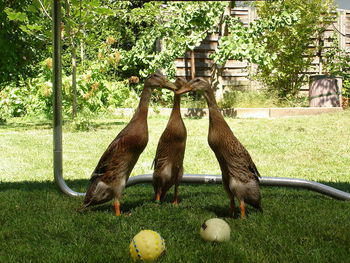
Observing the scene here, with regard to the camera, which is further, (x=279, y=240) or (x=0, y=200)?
(x=0, y=200)

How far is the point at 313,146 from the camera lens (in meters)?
6.62

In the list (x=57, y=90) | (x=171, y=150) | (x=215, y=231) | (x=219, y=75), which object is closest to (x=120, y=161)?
(x=171, y=150)

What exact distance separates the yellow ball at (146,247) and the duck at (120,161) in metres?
0.76

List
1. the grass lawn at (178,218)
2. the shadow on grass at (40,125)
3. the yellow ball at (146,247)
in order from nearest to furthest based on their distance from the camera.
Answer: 1. the yellow ball at (146,247)
2. the grass lawn at (178,218)
3. the shadow on grass at (40,125)

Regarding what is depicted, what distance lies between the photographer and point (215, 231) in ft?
7.77

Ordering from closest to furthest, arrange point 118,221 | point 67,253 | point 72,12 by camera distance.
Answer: point 67,253, point 118,221, point 72,12

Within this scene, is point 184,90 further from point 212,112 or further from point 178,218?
point 178,218

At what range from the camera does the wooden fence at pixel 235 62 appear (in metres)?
11.9

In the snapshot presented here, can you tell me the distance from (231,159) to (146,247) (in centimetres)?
94

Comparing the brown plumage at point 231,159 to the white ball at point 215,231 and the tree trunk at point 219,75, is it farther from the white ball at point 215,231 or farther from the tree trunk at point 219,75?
the tree trunk at point 219,75

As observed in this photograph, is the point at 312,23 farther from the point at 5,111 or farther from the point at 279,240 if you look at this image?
the point at 279,240

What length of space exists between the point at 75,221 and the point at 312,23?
1082 cm

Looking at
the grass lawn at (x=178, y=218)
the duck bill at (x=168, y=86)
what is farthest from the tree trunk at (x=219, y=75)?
the duck bill at (x=168, y=86)

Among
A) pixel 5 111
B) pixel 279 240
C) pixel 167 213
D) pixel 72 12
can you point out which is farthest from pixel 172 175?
pixel 5 111
